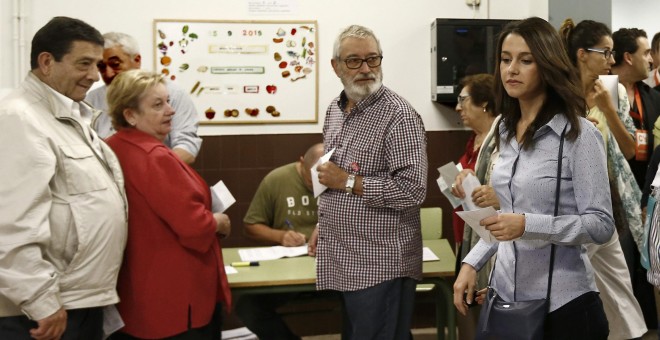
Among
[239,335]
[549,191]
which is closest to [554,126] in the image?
[549,191]

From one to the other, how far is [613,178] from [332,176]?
1.20 m

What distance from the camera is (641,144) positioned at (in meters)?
4.16

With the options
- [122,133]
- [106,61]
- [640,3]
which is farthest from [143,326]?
[640,3]

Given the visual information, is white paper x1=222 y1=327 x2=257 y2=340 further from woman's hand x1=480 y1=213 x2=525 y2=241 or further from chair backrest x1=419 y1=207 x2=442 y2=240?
woman's hand x1=480 y1=213 x2=525 y2=241

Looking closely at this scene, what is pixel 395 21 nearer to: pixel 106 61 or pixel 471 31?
pixel 471 31

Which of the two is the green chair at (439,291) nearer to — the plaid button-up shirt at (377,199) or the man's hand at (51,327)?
the plaid button-up shirt at (377,199)

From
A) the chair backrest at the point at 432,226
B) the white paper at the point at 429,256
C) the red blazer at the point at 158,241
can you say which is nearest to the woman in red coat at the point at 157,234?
the red blazer at the point at 158,241

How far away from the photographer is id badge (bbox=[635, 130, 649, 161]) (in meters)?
4.16

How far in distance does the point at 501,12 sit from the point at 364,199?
285 cm

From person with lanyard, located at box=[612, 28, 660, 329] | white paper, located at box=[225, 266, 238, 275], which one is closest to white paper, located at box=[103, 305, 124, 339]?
white paper, located at box=[225, 266, 238, 275]

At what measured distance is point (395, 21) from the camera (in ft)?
17.5

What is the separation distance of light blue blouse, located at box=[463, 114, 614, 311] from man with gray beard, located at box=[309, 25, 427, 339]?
84 centimetres

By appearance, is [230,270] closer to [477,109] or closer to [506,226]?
[477,109]

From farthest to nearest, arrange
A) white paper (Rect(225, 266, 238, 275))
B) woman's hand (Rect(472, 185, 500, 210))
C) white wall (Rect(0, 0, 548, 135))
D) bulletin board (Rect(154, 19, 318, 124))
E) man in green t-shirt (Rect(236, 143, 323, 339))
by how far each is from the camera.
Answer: bulletin board (Rect(154, 19, 318, 124)) < white wall (Rect(0, 0, 548, 135)) < man in green t-shirt (Rect(236, 143, 323, 339)) < white paper (Rect(225, 266, 238, 275)) < woman's hand (Rect(472, 185, 500, 210))
